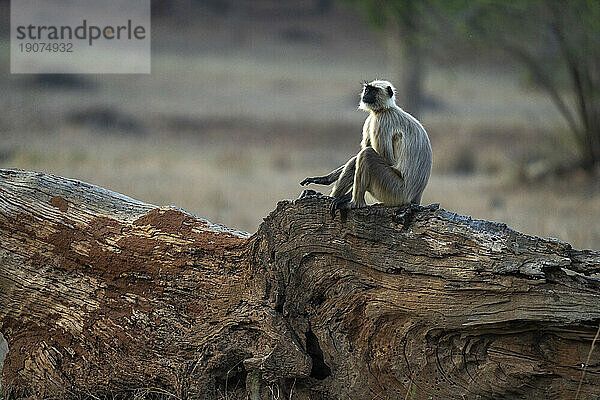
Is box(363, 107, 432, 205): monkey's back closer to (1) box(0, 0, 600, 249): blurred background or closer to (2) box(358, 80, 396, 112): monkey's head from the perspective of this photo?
(2) box(358, 80, 396, 112): monkey's head

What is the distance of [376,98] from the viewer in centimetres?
722

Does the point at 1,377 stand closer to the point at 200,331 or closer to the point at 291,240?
the point at 200,331

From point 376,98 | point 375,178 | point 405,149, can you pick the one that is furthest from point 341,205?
point 376,98

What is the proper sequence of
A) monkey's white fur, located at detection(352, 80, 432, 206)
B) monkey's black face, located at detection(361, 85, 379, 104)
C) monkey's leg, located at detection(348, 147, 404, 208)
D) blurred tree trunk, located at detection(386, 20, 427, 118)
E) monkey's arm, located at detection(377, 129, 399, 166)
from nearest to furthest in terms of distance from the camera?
1. monkey's leg, located at detection(348, 147, 404, 208)
2. monkey's white fur, located at detection(352, 80, 432, 206)
3. monkey's arm, located at detection(377, 129, 399, 166)
4. monkey's black face, located at detection(361, 85, 379, 104)
5. blurred tree trunk, located at detection(386, 20, 427, 118)

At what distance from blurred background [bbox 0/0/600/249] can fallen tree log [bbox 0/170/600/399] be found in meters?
7.79

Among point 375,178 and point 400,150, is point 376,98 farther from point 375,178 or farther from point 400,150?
point 375,178

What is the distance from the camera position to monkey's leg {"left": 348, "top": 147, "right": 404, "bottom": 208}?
21.5 feet

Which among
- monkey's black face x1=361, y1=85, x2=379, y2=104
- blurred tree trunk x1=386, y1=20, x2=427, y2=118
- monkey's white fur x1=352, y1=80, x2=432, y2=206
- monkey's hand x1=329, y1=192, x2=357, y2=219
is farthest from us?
blurred tree trunk x1=386, y1=20, x2=427, y2=118

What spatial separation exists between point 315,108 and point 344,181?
28479mm

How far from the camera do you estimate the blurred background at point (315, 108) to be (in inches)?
710

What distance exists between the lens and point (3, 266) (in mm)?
6766
